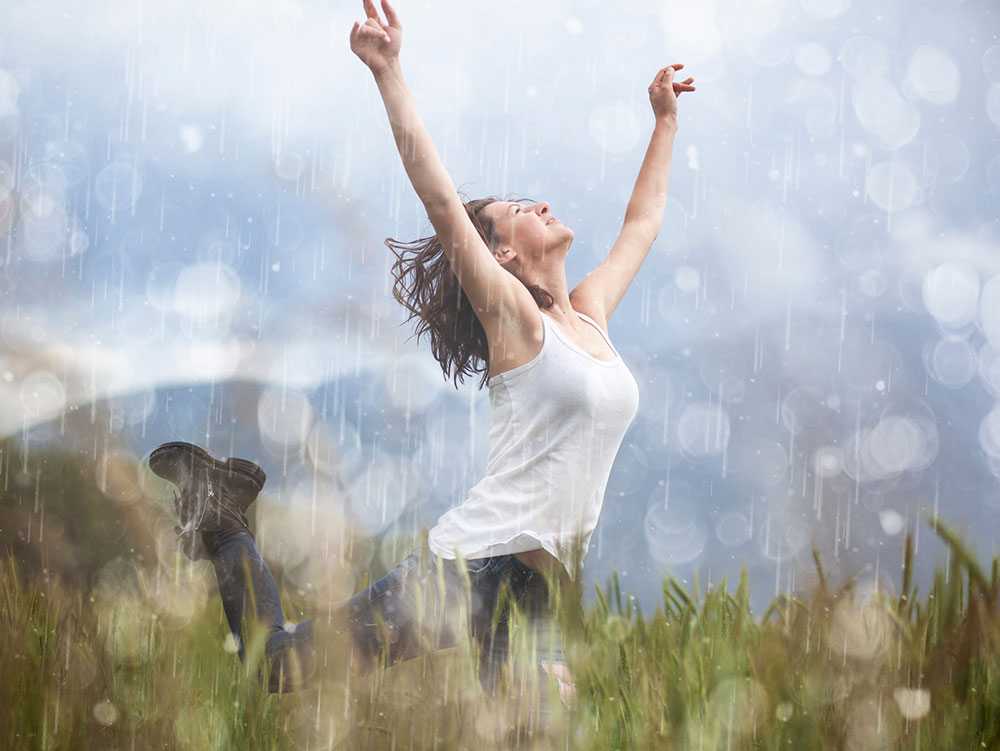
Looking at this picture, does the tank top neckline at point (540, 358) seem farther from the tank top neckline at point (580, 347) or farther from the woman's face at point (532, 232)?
the woman's face at point (532, 232)

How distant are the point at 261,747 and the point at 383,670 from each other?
247mm

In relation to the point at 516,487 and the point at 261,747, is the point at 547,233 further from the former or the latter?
the point at 261,747

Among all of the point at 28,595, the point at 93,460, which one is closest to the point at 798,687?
the point at 28,595

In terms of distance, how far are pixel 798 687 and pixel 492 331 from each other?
42.9 inches

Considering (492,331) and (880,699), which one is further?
(492,331)

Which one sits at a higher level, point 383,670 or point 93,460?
point 93,460

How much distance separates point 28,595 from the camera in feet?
6.61

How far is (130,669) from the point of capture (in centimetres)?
164

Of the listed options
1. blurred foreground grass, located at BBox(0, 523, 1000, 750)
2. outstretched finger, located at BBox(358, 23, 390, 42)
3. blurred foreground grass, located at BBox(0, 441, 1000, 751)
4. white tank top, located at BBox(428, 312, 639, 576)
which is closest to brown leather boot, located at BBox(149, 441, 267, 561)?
blurred foreground grass, located at BBox(0, 441, 1000, 751)

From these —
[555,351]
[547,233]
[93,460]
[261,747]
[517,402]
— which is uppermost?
[547,233]

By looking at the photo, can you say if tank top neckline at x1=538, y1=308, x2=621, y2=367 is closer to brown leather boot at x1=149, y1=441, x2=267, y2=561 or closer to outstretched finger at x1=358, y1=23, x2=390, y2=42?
outstretched finger at x1=358, y1=23, x2=390, y2=42

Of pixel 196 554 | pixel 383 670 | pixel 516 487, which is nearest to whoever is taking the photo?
pixel 383 670

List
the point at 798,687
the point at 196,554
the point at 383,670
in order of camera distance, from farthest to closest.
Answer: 1. the point at 196,554
2. the point at 383,670
3. the point at 798,687

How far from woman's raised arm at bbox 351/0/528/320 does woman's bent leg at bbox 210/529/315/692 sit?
90 centimetres
